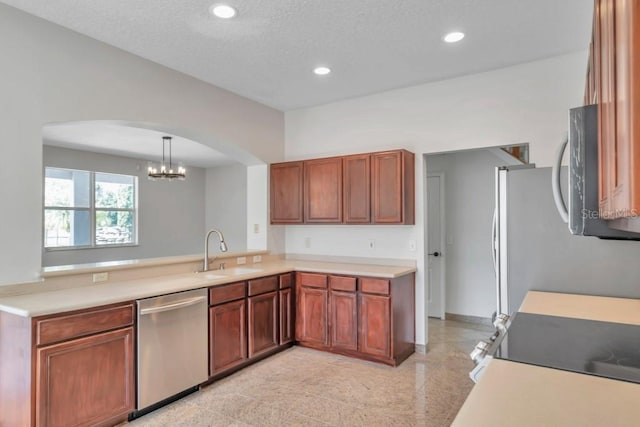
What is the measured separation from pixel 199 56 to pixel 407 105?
2.19 meters

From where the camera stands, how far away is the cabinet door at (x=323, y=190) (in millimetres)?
4105

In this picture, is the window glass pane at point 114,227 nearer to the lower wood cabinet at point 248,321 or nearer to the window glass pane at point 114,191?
the window glass pane at point 114,191

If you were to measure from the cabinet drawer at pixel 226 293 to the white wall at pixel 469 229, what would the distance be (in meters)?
2.85

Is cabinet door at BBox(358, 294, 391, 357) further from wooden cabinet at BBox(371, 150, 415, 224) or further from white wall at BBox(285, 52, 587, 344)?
wooden cabinet at BBox(371, 150, 415, 224)

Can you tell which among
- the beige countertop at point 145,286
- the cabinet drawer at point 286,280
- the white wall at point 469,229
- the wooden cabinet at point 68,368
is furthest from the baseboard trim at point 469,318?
the wooden cabinet at point 68,368

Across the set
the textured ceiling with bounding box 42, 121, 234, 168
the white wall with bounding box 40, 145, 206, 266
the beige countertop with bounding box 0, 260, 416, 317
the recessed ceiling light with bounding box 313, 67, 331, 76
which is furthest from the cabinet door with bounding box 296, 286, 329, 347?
the white wall with bounding box 40, 145, 206, 266

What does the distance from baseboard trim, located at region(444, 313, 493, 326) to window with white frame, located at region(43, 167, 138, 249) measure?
6.20 metres

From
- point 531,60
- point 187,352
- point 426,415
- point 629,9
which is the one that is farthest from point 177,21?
point 426,415

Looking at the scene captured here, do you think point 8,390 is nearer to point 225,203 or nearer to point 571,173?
point 571,173

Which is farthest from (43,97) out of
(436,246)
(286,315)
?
(436,246)

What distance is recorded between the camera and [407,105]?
400 centimetres

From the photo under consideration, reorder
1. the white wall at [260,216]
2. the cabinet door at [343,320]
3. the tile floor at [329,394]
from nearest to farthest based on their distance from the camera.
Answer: the tile floor at [329,394]
the cabinet door at [343,320]
the white wall at [260,216]

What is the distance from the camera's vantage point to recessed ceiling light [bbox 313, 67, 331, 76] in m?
3.47

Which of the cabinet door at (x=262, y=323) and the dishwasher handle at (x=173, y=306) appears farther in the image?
the cabinet door at (x=262, y=323)
